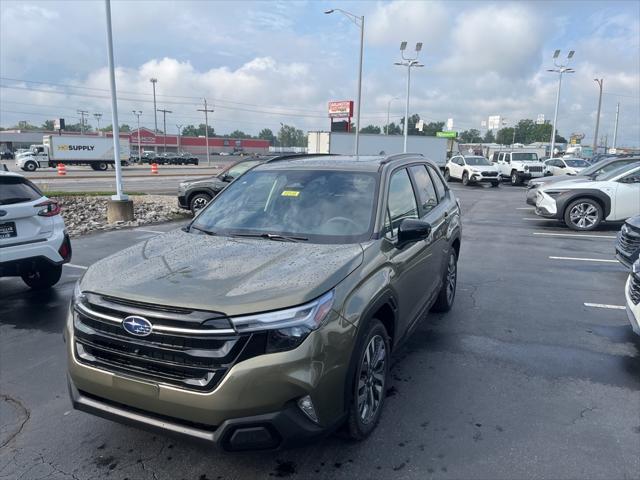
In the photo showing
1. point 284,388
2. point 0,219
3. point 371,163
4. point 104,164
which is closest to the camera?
point 284,388

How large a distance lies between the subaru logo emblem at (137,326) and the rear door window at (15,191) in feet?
12.8

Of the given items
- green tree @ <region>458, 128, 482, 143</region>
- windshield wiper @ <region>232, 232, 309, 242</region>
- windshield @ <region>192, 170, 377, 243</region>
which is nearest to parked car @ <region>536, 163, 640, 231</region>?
windshield @ <region>192, 170, 377, 243</region>

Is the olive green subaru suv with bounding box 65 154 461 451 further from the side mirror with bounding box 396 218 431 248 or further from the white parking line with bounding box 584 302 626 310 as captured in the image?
the white parking line with bounding box 584 302 626 310

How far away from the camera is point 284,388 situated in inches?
94.4

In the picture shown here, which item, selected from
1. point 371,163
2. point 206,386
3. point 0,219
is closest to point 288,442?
point 206,386

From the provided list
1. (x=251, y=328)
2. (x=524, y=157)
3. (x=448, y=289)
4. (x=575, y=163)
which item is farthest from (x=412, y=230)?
(x=524, y=157)

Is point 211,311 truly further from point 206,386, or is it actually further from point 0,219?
point 0,219

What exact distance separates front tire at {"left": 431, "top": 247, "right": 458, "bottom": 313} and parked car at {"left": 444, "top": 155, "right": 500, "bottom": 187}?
76.5 feet

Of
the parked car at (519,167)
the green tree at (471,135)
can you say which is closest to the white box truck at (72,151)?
the parked car at (519,167)

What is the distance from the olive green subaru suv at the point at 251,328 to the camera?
2404 millimetres

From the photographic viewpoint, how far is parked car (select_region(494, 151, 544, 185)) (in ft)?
96.8

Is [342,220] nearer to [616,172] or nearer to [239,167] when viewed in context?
[616,172]

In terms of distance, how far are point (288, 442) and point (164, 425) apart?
25.7 inches

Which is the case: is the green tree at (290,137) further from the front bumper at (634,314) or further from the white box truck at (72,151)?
the front bumper at (634,314)
